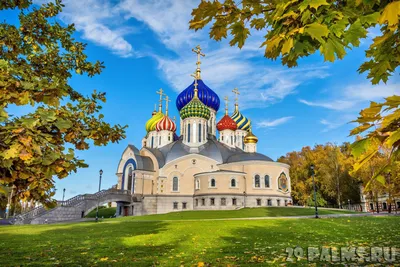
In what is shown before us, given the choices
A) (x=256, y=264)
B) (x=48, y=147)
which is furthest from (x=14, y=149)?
(x=256, y=264)

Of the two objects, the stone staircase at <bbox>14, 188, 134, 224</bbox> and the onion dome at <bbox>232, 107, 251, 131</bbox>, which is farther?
the onion dome at <bbox>232, 107, 251, 131</bbox>

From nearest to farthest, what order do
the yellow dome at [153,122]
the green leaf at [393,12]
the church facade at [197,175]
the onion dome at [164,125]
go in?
the green leaf at [393,12] → the church facade at [197,175] → the onion dome at [164,125] → the yellow dome at [153,122]

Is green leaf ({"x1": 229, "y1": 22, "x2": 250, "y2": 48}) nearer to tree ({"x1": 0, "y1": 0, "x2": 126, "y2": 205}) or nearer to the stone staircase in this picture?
tree ({"x1": 0, "y1": 0, "x2": 126, "y2": 205})

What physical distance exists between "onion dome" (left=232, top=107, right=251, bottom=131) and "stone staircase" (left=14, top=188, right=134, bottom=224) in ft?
79.8

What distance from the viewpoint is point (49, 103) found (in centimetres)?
390

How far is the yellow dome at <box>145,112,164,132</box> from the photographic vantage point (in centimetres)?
4969

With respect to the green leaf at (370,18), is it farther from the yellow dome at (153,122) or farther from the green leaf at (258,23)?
the yellow dome at (153,122)

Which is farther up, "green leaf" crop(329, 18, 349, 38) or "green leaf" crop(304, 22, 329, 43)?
"green leaf" crop(329, 18, 349, 38)

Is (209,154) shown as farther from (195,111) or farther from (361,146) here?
(361,146)

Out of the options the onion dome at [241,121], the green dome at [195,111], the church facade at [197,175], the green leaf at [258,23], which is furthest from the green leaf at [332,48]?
the onion dome at [241,121]

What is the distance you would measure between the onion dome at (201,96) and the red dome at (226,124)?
3278mm

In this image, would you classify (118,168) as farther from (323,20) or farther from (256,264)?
(323,20)

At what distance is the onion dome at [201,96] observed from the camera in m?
47.3

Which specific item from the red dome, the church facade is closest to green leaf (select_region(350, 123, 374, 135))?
the church facade
